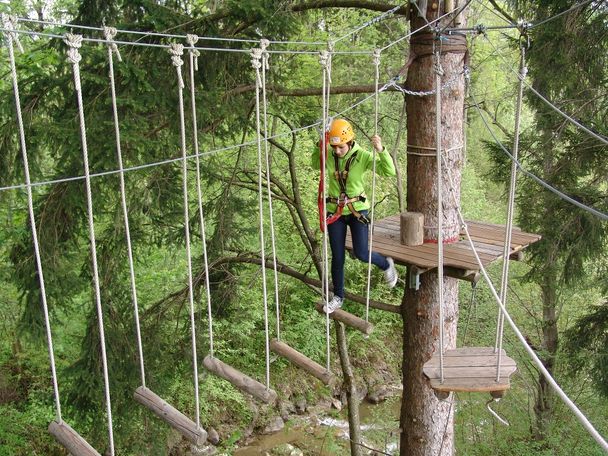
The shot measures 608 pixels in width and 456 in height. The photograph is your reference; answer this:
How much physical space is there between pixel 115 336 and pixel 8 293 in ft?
10.2

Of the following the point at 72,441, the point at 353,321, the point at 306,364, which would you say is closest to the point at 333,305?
the point at 353,321

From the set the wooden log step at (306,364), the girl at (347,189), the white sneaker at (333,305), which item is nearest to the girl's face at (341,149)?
the girl at (347,189)

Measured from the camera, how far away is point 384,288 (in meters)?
9.67

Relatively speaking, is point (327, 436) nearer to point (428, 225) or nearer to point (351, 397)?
point (351, 397)

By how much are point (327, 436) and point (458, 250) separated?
4973mm

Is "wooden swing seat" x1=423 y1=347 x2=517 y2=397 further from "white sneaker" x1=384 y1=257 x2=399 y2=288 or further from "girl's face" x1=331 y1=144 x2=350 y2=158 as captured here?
"girl's face" x1=331 y1=144 x2=350 y2=158

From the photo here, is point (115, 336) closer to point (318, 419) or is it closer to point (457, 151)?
point (457, 151)

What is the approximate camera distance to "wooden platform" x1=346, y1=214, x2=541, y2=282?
316cm

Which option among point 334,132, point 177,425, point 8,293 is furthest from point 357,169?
point 8,293

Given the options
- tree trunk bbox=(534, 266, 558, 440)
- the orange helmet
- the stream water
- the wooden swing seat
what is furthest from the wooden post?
the stream water

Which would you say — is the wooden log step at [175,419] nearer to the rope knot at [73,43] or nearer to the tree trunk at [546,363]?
the rope knot at [73,43]

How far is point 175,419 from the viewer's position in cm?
240

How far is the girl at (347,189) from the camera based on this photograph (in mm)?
3275

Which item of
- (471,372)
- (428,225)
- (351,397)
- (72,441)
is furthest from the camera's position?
(351,397)
